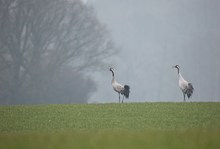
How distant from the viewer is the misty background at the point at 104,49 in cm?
6962

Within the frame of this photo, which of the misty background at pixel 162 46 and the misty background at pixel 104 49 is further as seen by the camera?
the misty background at pixel 162 46

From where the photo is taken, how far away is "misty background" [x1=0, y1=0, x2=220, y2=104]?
69.6 m

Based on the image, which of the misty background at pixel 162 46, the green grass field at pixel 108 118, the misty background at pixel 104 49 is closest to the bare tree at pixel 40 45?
the misty background at pixel 104 49

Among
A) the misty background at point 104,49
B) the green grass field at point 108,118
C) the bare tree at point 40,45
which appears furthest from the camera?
the misty background at point 104,49

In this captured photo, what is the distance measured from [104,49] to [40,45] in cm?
1093

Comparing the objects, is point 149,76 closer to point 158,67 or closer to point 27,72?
point 158,67

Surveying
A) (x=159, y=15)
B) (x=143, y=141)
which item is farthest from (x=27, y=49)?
(x=159, y=15)

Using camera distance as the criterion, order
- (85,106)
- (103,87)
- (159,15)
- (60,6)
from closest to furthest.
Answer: (85,106), (60,6), (103,87), (159,15)

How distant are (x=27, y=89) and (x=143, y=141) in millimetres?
55220

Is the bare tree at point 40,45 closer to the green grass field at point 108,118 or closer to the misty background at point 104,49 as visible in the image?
the misty background at point 104,49

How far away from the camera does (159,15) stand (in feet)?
613

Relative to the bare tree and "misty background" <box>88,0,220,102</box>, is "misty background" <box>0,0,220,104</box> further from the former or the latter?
"misty background" <box>88,0,220,102</box>

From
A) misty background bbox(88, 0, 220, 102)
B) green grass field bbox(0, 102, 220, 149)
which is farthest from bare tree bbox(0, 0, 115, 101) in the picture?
green grass field bbox(0, 102, 220, 149)

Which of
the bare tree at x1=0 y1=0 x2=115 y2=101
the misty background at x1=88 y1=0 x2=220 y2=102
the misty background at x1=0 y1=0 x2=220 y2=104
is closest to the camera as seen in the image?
the bare tree at x1=0 y1=0 x2=115 y2=101
